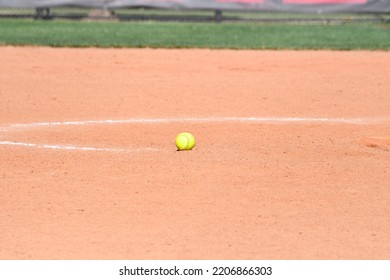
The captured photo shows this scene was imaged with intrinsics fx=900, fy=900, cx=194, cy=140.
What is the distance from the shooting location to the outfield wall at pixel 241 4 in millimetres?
23859

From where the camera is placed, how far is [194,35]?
2138 centimetres

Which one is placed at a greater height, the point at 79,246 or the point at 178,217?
the point at 178,217

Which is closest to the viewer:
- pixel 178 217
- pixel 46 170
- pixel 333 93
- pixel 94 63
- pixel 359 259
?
pixel 359 259

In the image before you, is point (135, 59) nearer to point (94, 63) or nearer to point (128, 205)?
point (94, 63)

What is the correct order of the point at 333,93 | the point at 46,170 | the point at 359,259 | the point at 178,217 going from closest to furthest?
the point at 359,259 < the point at 178,217 < the point at 46,170 < the point at 333,93

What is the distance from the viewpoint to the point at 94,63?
16.3m

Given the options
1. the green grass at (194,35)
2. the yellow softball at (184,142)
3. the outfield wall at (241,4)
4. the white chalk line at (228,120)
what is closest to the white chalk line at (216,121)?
the white chalk line at (228,120)

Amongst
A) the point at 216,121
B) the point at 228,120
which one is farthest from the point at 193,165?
the point at 228,120

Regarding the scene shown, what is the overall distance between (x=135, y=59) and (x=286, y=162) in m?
8.60

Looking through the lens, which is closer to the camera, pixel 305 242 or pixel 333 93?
pixel 305 242

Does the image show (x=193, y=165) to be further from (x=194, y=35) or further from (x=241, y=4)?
(x=241, y=4)

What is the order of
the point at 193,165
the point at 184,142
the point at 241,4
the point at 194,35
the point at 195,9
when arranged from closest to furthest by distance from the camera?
the point at 193,165 < the point at 184,142 < the point at 194,35 < the point at 195,9 < the point at 241,4

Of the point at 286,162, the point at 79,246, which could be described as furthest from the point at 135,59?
the point at 79,246

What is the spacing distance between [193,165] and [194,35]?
13205 millimetres
